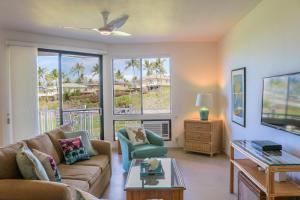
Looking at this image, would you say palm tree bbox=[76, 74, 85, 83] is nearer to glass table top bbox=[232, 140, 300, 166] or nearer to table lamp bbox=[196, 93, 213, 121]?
table lamp bbox=[196, 93, 213, 121]

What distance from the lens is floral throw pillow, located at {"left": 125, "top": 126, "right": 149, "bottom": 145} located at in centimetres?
488

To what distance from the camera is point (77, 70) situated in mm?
6242

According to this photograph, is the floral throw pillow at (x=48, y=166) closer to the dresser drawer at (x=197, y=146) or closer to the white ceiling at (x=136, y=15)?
the white ceiling at (x=136, y=15)

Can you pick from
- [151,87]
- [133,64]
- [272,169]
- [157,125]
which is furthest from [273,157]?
[133,64]

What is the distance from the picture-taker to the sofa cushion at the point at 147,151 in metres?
4.41

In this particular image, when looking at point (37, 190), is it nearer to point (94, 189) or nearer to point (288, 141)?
point (94, 189)

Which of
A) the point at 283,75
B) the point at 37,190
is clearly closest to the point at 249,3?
the point at 283,75

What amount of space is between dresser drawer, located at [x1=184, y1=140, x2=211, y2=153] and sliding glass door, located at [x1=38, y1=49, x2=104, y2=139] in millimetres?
2074

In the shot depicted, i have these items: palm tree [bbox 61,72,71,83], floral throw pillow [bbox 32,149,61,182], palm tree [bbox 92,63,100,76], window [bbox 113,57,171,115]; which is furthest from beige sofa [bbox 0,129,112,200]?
palm tree [bbox 92,63,100,76]

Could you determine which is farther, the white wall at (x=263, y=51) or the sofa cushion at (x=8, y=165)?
the white wall at (x=263, y=51)

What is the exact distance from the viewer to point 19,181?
228 centimetres

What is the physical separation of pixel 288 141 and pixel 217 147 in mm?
2934

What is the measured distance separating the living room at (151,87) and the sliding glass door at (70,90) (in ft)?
0.07

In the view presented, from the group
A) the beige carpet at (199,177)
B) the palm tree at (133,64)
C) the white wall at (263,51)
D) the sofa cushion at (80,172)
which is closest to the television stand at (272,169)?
the white wall at (263,51)
